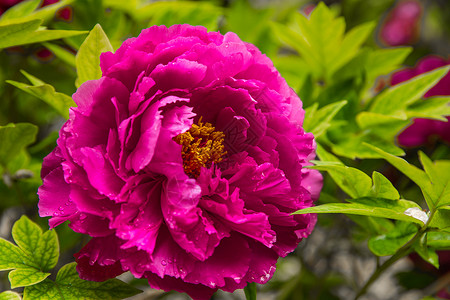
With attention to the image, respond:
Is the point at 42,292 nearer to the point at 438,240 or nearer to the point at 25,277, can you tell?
the point at 25,277

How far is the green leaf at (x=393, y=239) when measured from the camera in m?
0.50

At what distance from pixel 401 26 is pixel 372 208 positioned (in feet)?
4.82

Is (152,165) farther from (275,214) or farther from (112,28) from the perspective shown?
(112,28)

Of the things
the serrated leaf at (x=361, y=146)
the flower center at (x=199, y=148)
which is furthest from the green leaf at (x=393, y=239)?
the flower center at (x=199, y=148)

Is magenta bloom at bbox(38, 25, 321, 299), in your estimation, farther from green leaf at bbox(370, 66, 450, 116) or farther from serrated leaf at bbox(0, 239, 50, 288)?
green leaf at bbox(370, 66, 450, 116)

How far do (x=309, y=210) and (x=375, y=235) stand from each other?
197mm

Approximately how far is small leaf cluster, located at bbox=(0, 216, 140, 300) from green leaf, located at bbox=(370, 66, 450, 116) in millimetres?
425

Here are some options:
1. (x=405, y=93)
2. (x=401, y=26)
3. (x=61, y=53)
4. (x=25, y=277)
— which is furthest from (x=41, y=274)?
(x=401, y=26)

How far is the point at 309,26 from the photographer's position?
2.30 feet

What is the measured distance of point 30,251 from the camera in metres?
0.47

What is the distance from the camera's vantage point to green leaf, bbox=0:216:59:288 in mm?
452

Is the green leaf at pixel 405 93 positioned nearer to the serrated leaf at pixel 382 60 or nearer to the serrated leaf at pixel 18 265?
the serrated leaf at pixel 382 60

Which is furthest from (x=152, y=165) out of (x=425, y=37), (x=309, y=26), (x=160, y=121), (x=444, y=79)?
(x=425, y=37)

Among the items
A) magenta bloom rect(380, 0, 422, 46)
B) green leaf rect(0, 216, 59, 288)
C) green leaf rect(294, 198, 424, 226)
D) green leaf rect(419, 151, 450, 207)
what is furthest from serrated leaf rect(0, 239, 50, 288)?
magenta bloom rect(380, 0, 422, 46)
